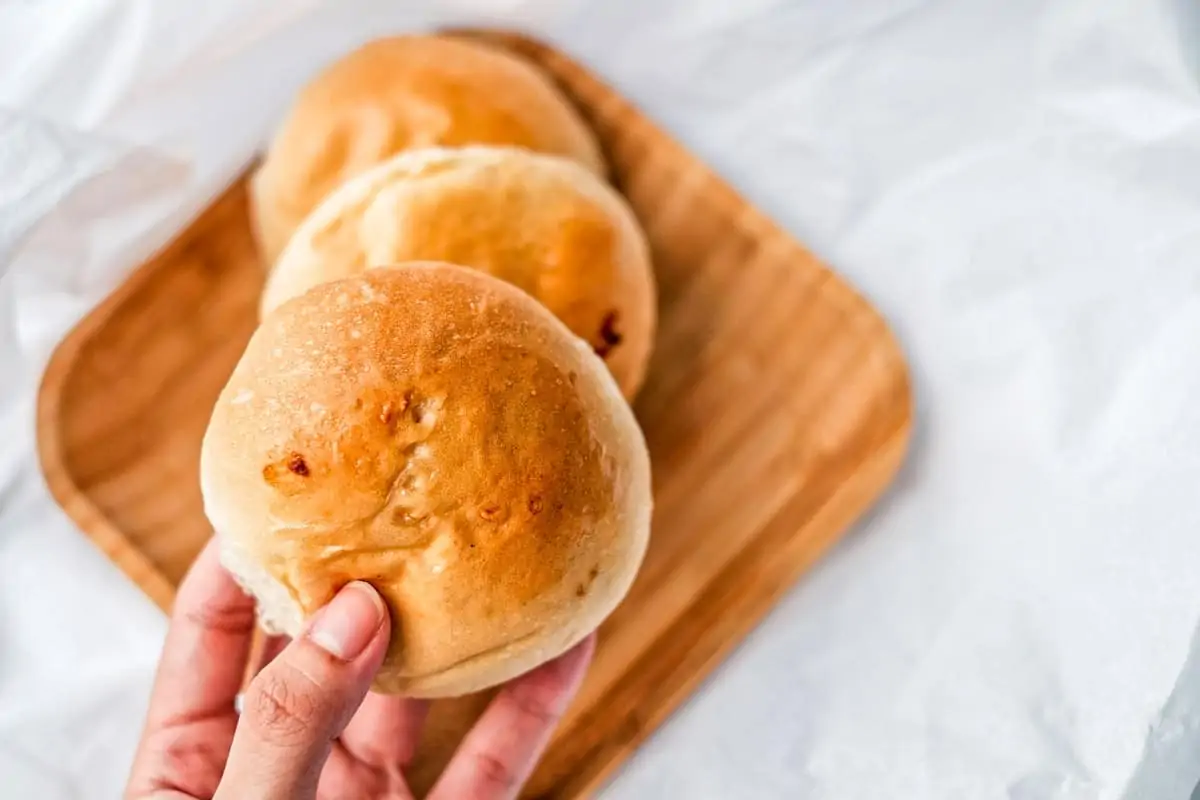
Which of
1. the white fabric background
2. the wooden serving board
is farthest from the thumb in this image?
the white fabric background

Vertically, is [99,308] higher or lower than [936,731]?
higher

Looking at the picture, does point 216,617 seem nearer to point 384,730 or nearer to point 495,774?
point 384,730

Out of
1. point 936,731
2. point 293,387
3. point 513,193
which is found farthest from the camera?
point 936,731

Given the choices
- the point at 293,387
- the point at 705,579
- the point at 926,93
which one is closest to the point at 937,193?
the point at 926,93

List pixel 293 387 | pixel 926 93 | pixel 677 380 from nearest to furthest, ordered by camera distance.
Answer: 1. pixel 293 387
2. pixel 677 380
3. pixel 926 93

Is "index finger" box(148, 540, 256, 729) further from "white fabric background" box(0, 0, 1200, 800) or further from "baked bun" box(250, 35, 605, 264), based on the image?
"baked bun" box(250, 35, 605, 264)

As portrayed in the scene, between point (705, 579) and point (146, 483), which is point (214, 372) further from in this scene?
point (705, 579)

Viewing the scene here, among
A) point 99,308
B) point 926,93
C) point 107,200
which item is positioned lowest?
point 926,93
